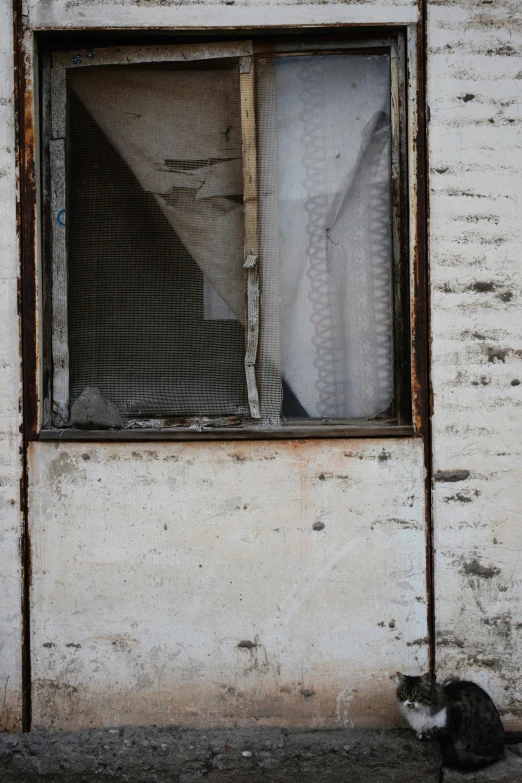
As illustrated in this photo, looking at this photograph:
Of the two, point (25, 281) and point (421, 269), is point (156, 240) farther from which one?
point (421, 269)

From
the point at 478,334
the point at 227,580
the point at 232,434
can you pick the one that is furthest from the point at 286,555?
the point at 478,334

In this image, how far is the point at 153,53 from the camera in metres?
2.98

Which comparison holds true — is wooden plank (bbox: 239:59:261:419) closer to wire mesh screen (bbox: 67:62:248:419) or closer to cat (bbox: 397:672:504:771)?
wire mesh screen (bbox: 67:62:248:419)

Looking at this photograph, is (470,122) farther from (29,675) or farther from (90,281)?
(29,675)

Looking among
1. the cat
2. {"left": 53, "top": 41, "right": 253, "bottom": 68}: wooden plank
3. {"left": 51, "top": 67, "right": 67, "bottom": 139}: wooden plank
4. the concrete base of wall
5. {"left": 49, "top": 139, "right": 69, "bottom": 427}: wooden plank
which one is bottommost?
the concrete base of wall

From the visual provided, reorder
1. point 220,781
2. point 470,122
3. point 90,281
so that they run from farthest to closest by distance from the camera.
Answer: point 90,281, point 470,122, point 220,781

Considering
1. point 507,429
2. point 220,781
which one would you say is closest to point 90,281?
point 507,429

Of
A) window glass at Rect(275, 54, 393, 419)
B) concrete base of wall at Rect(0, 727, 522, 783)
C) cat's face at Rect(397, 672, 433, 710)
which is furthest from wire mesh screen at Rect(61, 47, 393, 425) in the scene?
concrete base of wall at Rect(0, 727, 522, 783)

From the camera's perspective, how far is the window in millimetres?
3023

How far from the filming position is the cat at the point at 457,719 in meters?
2.73

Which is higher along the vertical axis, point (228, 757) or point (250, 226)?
point (250, 226)

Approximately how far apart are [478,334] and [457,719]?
152 centimetres

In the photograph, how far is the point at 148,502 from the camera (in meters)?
2.96

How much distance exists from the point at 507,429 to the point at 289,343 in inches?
38.8
